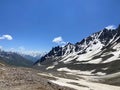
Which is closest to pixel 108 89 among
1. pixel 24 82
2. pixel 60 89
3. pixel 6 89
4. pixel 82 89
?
pixel 82 89

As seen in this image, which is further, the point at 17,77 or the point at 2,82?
the point at 17,77

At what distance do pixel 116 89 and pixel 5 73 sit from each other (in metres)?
48.6

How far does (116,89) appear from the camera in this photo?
8181 centimetres

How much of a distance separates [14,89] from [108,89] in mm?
49228

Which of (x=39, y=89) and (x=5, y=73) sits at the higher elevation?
(x=5, y=73)

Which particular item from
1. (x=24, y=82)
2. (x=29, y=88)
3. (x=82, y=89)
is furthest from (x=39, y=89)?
(x=82, y=89)

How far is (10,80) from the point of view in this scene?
124 ft

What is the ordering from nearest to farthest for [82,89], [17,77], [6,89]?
[6,89], [17,77], [82,89]

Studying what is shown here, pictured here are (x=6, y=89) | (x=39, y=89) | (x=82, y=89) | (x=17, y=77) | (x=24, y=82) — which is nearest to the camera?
(x=6, y=89)

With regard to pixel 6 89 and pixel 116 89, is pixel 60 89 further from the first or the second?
pixel 116 89

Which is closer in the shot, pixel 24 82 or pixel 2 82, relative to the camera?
pixel 2 82

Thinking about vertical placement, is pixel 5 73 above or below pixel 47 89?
above

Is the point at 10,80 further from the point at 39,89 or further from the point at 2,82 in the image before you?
the point at 39,89

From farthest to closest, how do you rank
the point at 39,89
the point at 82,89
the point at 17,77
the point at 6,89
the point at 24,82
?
the point at 82,89 → the point at 17,77 → the point at 24,82 → the point at 39,89 → the point at 6,89
